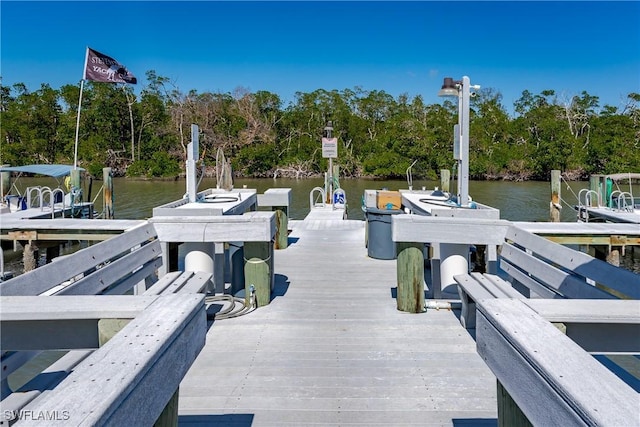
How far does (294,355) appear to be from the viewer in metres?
4.06

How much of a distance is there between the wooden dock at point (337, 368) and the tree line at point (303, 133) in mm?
42675

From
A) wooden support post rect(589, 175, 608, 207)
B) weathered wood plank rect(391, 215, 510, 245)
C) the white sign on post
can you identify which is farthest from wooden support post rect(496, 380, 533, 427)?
wooden support post rect(589, 175, 608, 207)

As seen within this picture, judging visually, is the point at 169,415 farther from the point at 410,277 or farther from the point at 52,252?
the point at 52,252

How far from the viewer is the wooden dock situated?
3.12 metres

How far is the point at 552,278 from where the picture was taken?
3729mm

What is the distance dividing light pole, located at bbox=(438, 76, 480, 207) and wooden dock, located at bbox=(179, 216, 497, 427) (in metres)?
1.64

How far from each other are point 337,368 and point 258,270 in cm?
183

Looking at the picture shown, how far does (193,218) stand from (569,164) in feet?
154

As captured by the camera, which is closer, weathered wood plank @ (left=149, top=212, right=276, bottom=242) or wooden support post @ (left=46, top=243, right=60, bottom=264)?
weathered wood plank @ (left=149, top=212, right=276, bottom=242)

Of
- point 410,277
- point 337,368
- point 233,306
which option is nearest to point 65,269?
point 337,368

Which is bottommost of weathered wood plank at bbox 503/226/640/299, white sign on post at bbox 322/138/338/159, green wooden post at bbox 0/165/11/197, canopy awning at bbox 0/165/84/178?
weathered wood plank at bbox 503/226/640/299

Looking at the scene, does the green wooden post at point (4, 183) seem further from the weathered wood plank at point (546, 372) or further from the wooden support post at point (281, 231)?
the weathered wood plank at point (546, 372)

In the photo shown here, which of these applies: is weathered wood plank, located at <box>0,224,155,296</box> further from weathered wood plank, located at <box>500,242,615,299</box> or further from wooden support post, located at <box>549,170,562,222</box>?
wooden support post, located at <box>549,170,562,222</box>

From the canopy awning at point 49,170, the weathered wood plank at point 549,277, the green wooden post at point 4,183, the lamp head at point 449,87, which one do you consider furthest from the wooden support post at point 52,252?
the weathered wood plank at point 549,277
